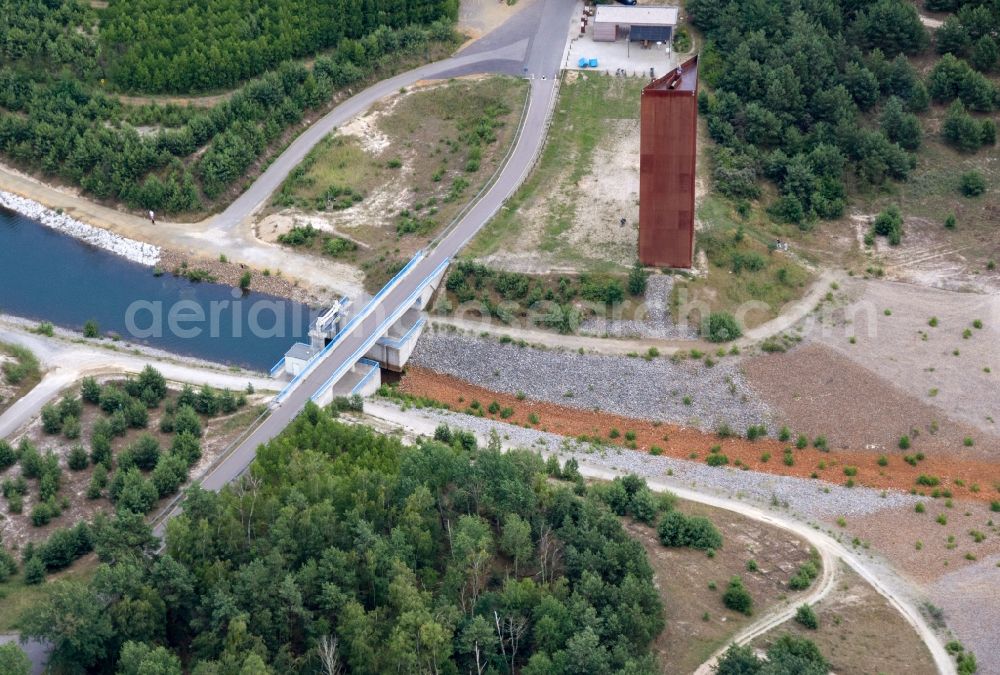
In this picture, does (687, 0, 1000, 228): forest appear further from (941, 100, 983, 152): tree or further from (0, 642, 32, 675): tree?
(0, 642, 32, 675): tree

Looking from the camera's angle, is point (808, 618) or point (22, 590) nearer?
point (808, 618)

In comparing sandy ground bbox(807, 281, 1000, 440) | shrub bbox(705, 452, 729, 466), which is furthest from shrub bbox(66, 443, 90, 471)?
sandy ground bbox(807, 281, 1000, 440)

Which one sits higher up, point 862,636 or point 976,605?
point 976,605

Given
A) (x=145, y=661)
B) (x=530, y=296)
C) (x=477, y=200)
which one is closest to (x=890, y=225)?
(x=530, y=296)

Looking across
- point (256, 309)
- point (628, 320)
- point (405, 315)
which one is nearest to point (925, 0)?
point (628, 320)

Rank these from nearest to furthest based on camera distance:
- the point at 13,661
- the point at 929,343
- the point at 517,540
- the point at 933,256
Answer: the point at 13,661 → the point at 517,540 → the point at 929,343 → the point at 933,256

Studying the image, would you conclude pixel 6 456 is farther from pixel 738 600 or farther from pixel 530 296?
pixel 738 600

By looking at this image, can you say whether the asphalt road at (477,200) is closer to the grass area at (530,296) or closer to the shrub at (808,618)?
the grass area at (530,296)

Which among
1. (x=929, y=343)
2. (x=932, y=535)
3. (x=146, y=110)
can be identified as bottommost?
(x=932, y=535)

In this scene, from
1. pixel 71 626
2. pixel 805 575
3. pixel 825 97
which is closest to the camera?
pixel 71 626
